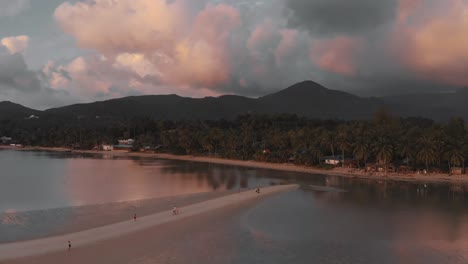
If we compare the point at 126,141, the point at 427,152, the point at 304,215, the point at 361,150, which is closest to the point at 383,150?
the point at 361,150

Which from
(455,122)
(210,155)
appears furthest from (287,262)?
(210,155)

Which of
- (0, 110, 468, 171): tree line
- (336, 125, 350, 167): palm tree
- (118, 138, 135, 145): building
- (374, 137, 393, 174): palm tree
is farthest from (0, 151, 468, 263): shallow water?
(118, 138, 135, 145): building

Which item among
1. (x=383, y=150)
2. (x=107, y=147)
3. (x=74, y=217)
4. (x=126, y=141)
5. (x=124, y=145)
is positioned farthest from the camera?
(x=126, y=141)

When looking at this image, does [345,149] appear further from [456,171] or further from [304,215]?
[304,215]

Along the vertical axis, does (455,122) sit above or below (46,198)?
above

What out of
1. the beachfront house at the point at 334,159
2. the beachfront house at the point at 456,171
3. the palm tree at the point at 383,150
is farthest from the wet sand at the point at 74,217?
the beachfront house at the point at 456,171

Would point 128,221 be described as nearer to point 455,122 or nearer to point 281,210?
point 281,210

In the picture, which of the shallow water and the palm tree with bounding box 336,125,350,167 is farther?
the palm tree with bounding box 336,125,350,167

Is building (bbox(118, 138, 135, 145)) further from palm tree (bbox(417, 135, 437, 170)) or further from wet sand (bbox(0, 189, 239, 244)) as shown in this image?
wet sand (bbox(0, 189, 239, 244))
